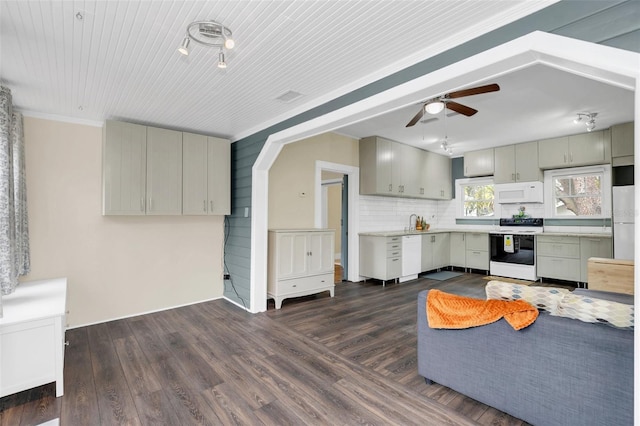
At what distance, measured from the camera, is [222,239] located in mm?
5074

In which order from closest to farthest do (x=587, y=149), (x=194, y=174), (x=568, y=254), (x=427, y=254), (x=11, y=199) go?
1. (x=11, y=199)
2. (x=194, y=174)
3. (x=587, y=149)
4. (x=568, y=254)
5. (x=427, y=254)

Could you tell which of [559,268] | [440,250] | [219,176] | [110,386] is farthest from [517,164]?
[110,386]

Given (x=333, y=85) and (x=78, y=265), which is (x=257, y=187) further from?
(x=78, y=265)

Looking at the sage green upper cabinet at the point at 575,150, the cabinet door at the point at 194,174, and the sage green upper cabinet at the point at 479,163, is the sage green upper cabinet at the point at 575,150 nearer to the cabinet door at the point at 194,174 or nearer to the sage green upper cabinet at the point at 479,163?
the sage green upper cabinet at the point at 479,163

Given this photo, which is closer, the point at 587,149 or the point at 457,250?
the point at 587,149

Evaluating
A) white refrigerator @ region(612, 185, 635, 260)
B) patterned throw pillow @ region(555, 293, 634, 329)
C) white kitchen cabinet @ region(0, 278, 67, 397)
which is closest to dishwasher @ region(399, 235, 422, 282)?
white refrigerator @ region(612, 185, 635, 260)

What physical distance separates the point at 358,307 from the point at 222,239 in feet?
7.64

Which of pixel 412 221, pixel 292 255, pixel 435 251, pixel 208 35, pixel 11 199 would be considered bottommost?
pixel 435 251

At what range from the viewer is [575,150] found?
555 cm

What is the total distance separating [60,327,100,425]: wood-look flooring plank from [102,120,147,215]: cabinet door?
1522mm

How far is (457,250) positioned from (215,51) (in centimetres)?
637

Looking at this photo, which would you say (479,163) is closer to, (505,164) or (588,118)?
(505,164)

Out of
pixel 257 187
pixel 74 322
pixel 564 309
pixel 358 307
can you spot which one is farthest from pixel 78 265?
pixel 564 309

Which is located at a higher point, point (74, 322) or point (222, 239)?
point (222, 239)
